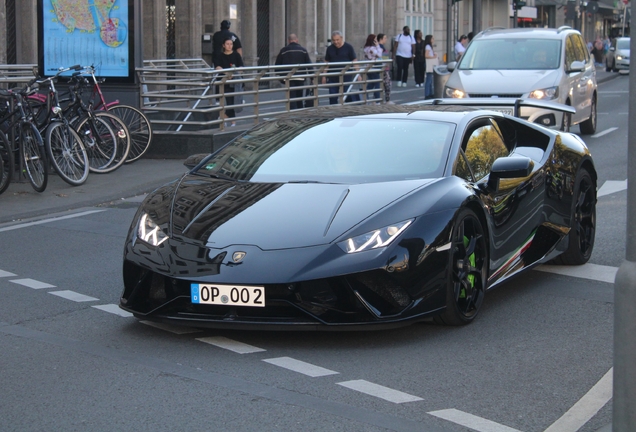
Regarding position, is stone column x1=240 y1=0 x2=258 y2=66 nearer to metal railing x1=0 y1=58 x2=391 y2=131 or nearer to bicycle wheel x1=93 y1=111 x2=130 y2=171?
metal railing x1=0 y1=58 x2=391 y2=131

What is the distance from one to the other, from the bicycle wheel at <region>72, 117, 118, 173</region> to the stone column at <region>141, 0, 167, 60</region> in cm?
Answer: 1604

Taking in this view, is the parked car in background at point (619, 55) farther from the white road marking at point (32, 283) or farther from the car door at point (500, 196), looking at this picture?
the white road marking at point (32, 283)

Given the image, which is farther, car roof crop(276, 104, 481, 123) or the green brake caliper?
car roof crop(276, 104, 481, 123)

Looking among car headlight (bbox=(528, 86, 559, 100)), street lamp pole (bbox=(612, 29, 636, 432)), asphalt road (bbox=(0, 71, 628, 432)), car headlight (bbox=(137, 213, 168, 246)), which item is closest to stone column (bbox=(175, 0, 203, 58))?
car headlight (bbox=(528, 86, 559, 100))

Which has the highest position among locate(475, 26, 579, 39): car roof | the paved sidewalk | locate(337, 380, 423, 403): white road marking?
locate(475, 26, 579, 39): car roof

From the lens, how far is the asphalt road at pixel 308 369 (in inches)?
187

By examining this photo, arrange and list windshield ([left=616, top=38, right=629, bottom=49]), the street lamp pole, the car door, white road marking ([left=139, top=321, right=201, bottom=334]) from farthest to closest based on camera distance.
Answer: windshield ([left=616, top=38, right=629, bottom=49])
the car door
white road marking ([left=139, top=321, right=201, bottom=334])
the street lamp pole

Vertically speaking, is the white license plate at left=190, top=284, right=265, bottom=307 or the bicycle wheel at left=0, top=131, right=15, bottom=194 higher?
the bicycle wheel at left=0, top=131, right=15, bottom=194

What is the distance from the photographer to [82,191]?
12984mm

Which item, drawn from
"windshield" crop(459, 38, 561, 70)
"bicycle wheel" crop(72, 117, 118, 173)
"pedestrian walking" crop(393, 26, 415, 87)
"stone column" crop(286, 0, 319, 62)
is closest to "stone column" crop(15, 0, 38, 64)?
"windshield" crop(459, 38, 561, 70)

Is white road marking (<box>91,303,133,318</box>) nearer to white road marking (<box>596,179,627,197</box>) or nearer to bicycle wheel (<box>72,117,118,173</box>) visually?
white road marking (<box>596,179,627,197</box>)

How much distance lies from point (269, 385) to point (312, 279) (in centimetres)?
70

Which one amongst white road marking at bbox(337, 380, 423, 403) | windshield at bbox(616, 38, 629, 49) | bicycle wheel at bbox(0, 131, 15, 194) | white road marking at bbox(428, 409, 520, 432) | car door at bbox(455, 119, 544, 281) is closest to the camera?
white road marking at bbox(428, 409, 520, 432)

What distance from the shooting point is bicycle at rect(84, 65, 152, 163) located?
15.2 m
